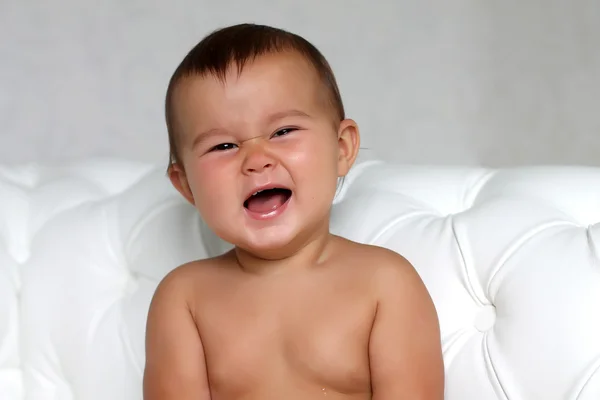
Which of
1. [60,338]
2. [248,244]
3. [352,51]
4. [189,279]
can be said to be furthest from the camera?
[352,51]

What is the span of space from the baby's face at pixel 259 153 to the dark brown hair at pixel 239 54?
1 cm

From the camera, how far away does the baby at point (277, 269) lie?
977 mm

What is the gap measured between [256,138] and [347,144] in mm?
162

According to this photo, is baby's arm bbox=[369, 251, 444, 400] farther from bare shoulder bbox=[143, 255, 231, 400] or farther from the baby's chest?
bare shoulder bbox=[143, 255, 231, 400]

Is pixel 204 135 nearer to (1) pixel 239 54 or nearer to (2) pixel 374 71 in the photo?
(1) pixel 239 54

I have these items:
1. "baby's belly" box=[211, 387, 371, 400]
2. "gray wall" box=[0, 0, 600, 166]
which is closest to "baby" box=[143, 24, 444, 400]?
"baby's belly" box=[211, 387, 371, 400]

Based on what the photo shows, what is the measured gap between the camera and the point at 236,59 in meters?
1.00

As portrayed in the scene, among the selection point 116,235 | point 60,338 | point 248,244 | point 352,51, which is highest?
point 352,51

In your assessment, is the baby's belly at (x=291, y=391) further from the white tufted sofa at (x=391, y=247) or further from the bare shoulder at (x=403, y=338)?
the white tufted sofa at (x=391, y=247)

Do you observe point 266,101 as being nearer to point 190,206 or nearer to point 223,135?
point 223,135

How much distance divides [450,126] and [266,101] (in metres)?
1.05

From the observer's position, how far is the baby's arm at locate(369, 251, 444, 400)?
0.96 meters

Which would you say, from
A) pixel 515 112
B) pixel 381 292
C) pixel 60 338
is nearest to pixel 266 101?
pixel 381 292

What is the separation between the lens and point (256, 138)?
3.23 ft
